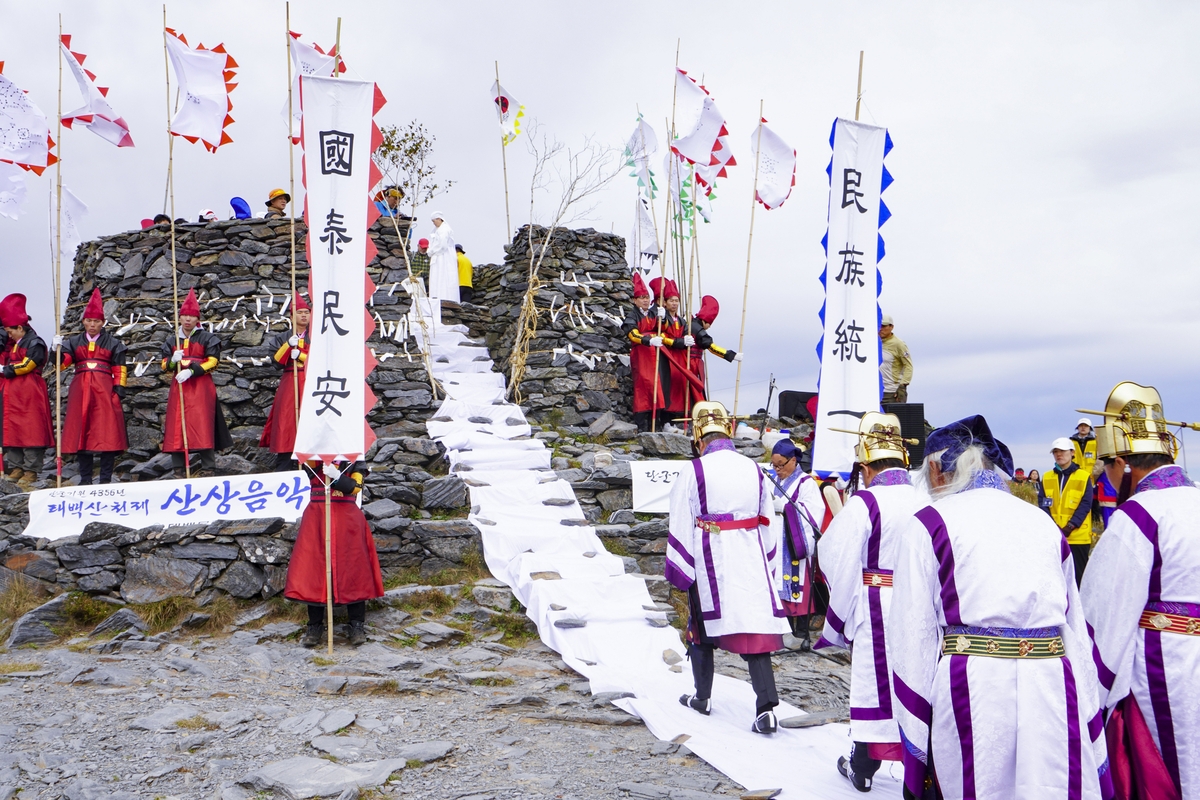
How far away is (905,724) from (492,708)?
3.00m

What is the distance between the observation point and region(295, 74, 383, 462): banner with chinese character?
6.39 metres

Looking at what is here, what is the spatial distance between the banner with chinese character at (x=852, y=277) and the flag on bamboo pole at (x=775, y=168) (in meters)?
3.62

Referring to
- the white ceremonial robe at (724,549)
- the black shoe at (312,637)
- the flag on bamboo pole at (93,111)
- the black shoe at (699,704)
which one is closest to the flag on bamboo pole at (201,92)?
the flag on bamboo pole at (93,111)

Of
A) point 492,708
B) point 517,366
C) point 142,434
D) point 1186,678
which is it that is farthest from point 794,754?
point 142,434

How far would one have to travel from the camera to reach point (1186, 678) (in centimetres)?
280

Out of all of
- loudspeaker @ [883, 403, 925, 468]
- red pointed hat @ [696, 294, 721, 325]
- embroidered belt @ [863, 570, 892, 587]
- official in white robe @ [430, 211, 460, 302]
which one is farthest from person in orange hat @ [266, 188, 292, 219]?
embroidered belt @ [863, 570, 892, 587]

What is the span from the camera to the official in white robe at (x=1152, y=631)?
2.81 m

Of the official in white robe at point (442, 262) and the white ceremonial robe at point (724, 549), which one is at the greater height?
the official in white robe at point (442, 262)

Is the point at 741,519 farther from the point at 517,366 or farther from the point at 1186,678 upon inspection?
the point at 517,366

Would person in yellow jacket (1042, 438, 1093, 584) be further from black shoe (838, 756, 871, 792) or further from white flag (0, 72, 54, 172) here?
white flag (0, 72, 54, 172)

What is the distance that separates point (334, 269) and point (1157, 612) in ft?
17.6

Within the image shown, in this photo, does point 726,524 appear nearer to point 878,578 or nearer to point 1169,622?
→ point 878,578

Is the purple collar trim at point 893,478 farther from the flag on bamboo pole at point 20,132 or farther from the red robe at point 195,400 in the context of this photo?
the flag on bamboo pole at point 20,132

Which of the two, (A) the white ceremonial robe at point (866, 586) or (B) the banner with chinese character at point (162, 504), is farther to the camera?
(B) the banner with chinese character at point (162, 504)
